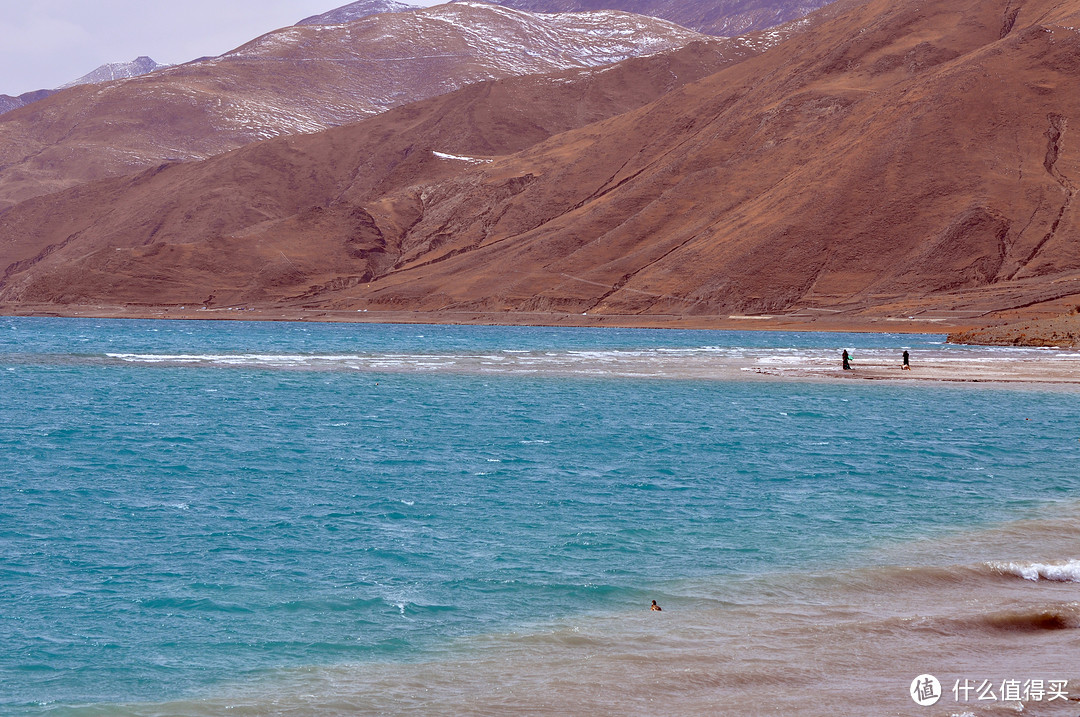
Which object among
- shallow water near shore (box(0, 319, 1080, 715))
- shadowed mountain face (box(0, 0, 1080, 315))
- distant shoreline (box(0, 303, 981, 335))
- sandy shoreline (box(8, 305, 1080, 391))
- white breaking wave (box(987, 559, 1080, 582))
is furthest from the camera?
shadowed mountain face (box(0, 0, 1080, 315))

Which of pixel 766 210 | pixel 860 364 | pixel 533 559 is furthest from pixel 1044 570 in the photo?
pixel 766 210

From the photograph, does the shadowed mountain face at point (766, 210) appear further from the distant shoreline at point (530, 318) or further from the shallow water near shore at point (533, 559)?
the shallow water near shore at point (533, 559)

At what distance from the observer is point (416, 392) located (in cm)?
5206

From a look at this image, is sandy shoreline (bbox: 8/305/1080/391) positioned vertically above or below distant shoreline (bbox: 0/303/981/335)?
below

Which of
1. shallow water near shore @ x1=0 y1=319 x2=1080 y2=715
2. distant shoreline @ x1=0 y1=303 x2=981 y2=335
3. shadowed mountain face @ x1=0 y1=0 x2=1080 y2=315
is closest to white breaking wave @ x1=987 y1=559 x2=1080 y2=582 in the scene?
shallow water near shore @ x1=0 y1=319 x2=1080 y2=715

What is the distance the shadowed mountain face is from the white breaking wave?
326 feet

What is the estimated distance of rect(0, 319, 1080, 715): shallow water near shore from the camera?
12336 mm

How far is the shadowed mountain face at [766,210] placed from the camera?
127m

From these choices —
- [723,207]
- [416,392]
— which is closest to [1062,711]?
[416,392]

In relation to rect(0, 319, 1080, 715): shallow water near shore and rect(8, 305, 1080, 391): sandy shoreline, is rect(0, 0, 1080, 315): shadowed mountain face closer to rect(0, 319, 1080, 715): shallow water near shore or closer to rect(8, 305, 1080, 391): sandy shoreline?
rect(8, 305, 1080, 391): sandy shoreline

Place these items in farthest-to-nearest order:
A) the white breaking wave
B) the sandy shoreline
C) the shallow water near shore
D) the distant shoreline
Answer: the distant shoreline < the sandy shoreline < the white breaking wave < the shallow water near shore

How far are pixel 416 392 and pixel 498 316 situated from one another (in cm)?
8871

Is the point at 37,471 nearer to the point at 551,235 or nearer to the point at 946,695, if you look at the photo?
the point at 946,695

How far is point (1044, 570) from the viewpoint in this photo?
1636 centimetres
